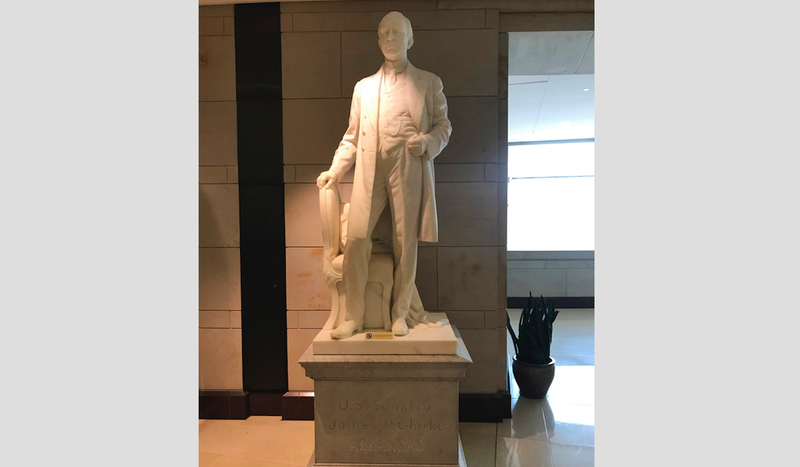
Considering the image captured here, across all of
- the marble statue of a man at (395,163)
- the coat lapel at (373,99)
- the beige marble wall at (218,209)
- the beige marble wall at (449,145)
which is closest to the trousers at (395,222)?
the marble statue of a man at (395,163)

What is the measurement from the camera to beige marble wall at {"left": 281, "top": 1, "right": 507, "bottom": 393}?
3.31m

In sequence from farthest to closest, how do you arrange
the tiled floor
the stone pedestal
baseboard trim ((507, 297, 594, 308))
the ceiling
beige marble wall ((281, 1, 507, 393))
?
baseboard trim ((507, 297, 594, 308))
the ceiling
beige marble wall ((281, 1, 507, 393))
the tiled floor
the stone pedestal

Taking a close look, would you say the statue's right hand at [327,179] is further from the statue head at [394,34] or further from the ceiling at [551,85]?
the ceiling at [551,85]

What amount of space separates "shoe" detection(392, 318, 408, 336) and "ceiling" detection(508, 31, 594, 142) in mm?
2306

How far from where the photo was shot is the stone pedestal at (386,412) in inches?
92.6

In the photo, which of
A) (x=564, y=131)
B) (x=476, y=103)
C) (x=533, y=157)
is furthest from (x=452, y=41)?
(x=533, y=157)

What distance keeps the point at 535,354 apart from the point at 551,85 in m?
3.02

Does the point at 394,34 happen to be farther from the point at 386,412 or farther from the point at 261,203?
the point at 386,412

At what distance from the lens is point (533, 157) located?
818 cm

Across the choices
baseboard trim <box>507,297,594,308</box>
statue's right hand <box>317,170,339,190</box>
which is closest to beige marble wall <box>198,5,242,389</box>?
statue's right hand <box>317,170,339,190</box>

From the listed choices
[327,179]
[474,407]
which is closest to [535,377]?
[474,407]

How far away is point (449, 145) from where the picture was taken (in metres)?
3.35

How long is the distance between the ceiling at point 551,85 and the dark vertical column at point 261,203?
184 centimetres

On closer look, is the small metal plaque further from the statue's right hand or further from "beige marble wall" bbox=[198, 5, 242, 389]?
"beige marble wall" bbox=[198, 5, 242, 389]
